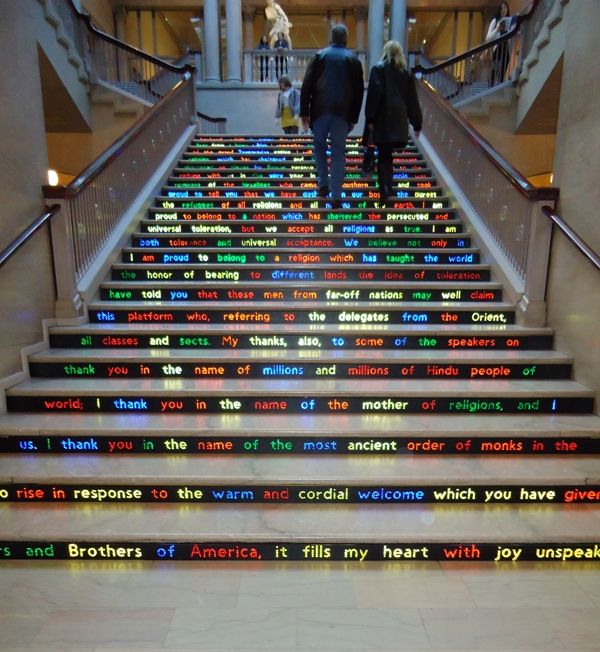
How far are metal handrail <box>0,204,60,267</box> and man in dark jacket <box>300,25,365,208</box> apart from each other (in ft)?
8.78

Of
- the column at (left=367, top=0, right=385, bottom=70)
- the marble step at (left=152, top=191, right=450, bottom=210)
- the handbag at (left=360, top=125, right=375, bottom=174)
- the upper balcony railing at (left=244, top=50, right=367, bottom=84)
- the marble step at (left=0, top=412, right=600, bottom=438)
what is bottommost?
the marble step at (left=0, top=412, right=600, bottom=438)

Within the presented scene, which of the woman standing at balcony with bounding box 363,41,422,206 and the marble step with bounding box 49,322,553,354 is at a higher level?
the woman standing at balcony with bounding box 363,41,422,206

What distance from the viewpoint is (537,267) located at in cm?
352

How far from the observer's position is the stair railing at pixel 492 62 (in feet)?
21.4

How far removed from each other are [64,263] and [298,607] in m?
3.04

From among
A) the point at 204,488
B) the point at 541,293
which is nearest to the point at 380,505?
the point at 204,488

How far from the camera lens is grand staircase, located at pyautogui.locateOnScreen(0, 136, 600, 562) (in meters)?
2.26

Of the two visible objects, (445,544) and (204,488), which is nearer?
(445,544)

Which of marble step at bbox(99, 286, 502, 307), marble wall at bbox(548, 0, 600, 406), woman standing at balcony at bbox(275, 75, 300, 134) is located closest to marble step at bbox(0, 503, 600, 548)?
marble wall at bbox(548, 0, 600, 406)

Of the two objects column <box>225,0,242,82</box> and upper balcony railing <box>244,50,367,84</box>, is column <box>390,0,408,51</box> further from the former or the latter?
column <box>225,0,242,82</box>

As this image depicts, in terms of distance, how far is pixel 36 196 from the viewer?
335 centimetres

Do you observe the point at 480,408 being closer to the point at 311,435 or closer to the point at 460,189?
the point at 311,435

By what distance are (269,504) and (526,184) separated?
313cm

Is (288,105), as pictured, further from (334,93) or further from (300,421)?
(300,421)
